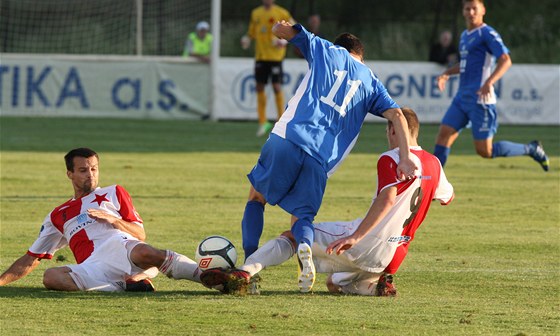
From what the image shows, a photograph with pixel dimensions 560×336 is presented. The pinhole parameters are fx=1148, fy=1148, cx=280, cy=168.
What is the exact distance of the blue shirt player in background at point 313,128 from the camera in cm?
701

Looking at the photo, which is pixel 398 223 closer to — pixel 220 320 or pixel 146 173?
pixel 220 320

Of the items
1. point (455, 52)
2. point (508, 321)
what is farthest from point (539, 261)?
point (455, 52)

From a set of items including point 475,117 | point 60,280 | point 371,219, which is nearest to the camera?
point 371,219

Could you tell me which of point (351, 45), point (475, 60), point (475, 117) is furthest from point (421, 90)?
point (351, 45)

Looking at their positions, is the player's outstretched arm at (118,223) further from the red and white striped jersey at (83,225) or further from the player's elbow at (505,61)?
the player's elbow at (505,61)

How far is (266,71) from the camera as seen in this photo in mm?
21000

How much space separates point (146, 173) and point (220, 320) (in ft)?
27.4

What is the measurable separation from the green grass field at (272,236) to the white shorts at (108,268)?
0.15 meters

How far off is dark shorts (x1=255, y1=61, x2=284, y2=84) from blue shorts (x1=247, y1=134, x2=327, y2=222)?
45.6ft

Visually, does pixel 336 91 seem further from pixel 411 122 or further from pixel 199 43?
pixel 199 43

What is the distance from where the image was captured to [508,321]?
630 cm

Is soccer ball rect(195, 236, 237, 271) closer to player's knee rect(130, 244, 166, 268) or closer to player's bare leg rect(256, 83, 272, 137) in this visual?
player's knee rect(130, 244, 166, 268)

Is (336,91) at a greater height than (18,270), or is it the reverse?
(336,91)

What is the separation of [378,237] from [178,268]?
1.25m
